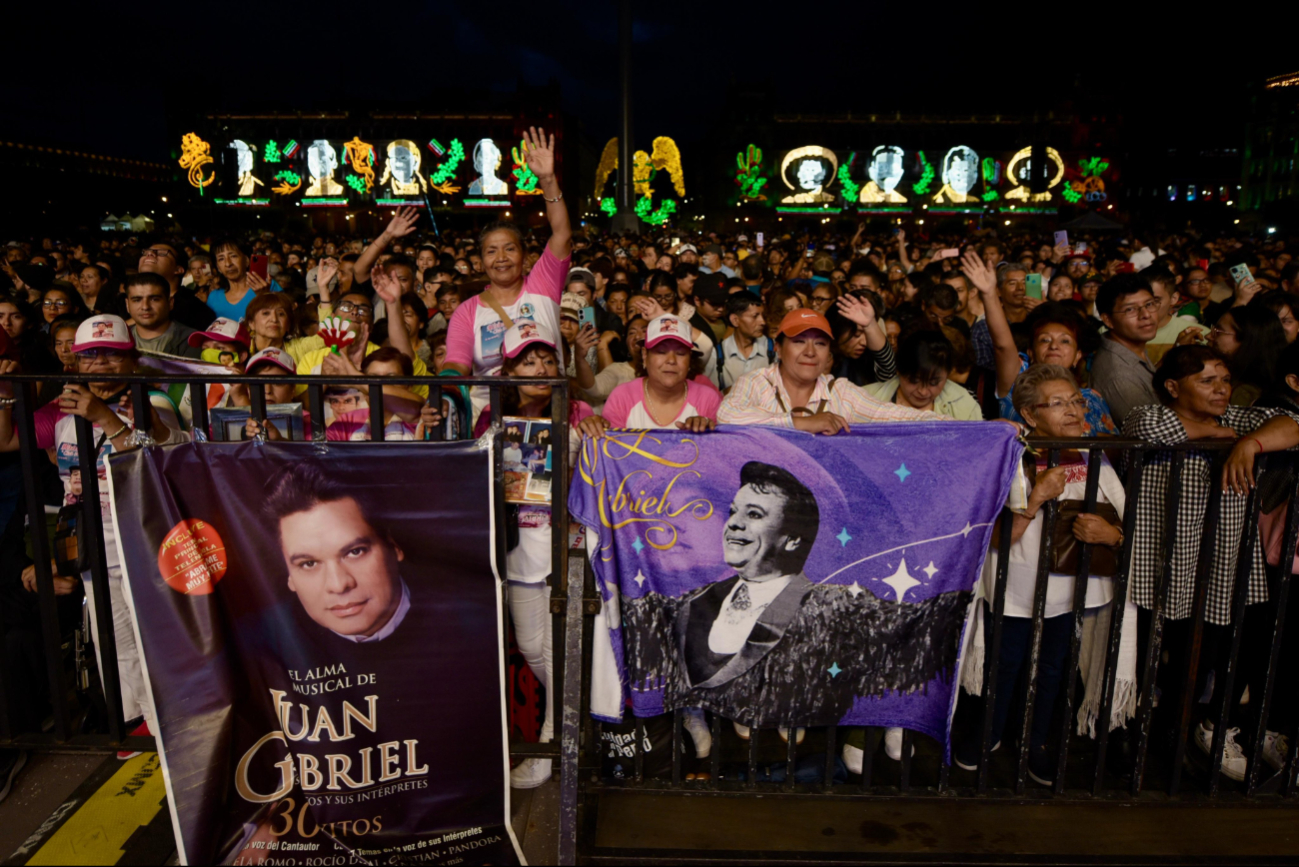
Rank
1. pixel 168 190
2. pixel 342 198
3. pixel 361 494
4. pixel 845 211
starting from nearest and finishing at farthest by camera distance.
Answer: pixel 361 494, pixel 342 198, pixel 845 211, pixel 168 190

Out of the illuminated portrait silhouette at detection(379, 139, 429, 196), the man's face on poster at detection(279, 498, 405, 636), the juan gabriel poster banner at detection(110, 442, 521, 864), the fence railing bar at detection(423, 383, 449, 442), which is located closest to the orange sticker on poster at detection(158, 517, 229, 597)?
the juan gabriel poster banner at detection(110, 442, 521, 864)

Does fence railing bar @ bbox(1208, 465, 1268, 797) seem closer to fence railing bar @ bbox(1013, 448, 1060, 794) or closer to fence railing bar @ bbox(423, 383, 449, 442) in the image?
fence railing bar @ bbox(1013, 448, 1060, 794)

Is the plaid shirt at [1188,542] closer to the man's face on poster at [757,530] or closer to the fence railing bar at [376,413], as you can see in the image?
the man's face on poster at [757,530]

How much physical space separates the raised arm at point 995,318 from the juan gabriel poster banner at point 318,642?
3.25 m

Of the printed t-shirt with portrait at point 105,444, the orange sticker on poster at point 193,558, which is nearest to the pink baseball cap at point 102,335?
the printed t-shirt with portrait at point 105,444

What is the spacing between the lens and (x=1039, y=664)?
347cm

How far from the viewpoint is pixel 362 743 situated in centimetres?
279

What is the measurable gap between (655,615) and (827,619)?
2.15 feet

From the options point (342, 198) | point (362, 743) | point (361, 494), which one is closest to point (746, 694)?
point (362, 743)

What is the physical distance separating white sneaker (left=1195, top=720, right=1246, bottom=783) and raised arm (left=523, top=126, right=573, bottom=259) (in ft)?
13.1

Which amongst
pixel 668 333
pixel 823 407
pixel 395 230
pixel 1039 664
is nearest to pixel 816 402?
pixel 823 407

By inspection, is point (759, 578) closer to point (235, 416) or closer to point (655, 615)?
point (655, 615)

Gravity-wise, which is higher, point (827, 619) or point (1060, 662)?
point (827, 619)

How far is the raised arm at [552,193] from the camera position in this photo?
4.56 meters
